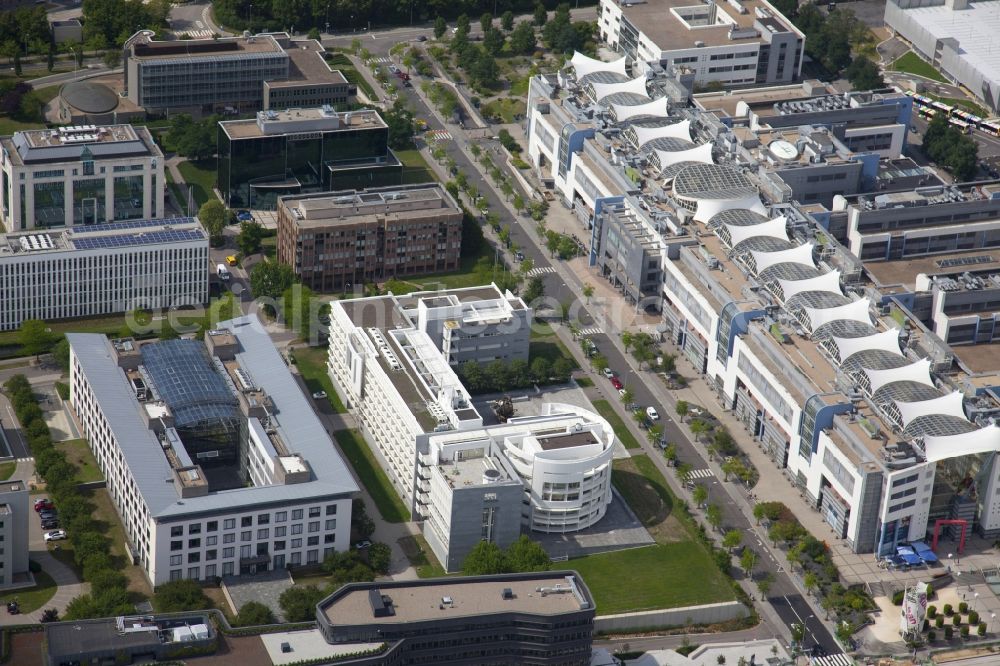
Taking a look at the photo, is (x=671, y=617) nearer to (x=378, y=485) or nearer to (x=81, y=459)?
(x=378, y=485)

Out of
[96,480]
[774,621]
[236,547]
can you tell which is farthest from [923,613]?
[96,480]

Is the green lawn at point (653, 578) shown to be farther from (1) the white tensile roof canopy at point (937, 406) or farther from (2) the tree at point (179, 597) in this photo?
(2) the tree at point (179, 597)

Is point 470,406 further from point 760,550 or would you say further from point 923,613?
point 923,613

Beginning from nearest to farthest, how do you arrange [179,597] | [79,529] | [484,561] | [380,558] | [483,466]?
[179,597], [484,561], [380,558], [79,529], [483,466]

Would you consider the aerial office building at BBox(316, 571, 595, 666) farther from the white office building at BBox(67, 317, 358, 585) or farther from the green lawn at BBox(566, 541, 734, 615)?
the white office building at BBox(67, 317, 358, 585)

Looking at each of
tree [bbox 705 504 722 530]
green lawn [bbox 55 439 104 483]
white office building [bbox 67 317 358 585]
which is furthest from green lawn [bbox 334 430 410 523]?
tree [bbox 705 504 722 530]

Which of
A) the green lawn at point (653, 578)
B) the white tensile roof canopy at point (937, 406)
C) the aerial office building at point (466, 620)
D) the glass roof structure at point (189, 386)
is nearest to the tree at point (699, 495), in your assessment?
the green lawn at point (653, 578)

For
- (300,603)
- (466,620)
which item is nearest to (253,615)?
(300,603)
